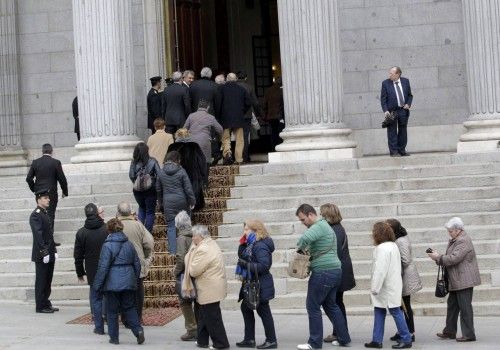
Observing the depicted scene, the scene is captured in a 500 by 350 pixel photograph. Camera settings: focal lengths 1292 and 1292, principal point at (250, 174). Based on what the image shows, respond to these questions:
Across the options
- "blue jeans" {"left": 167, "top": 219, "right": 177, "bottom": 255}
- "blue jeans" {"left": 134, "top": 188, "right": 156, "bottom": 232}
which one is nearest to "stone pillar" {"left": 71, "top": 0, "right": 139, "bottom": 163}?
"blue jeans" {"left": 134, "top": 188, "right": 156, "bottom": 232}

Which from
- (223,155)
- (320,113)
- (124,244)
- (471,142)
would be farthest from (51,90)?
(124,244)

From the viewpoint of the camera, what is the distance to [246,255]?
15.1 metres

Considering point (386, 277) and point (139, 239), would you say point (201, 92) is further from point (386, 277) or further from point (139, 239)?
point (386, 277)

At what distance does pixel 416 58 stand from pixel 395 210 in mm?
4935

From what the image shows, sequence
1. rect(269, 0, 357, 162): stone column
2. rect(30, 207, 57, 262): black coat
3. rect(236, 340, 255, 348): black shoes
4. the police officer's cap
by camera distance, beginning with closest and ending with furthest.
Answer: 1. rect(236, 340, 255, 348): black shoes
2. rect(30, 207, 57, 262): black coat
3. the police officer's cap
4. rect(269, 0, 357, 162): stone column

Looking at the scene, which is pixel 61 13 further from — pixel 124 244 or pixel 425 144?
pixel 124 244

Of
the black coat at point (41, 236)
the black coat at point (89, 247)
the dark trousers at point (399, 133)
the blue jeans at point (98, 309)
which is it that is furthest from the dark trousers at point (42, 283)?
the dark trousers at point (399, 133)

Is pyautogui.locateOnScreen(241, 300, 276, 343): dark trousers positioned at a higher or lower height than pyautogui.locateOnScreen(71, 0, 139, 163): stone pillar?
lower

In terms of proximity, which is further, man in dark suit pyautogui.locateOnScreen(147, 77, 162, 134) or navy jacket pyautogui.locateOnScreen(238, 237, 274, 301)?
man in dark suit pyautogui.locateOnScreen(147, 77, 162, 134)

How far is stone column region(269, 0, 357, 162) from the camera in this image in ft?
70.0

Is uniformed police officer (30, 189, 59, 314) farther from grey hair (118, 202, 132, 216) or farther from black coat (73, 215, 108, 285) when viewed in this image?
grey hair (118, 202, 132, 216)

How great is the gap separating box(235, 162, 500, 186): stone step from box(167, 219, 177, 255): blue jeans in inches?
100

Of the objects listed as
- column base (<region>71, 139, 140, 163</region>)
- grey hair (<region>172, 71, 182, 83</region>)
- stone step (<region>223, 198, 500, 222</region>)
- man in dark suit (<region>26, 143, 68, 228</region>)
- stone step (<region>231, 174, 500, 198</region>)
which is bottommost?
stone step (<region>223, 198, 500, 222</region>)

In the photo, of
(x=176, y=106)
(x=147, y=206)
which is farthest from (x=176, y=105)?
(x=147, y=206)
